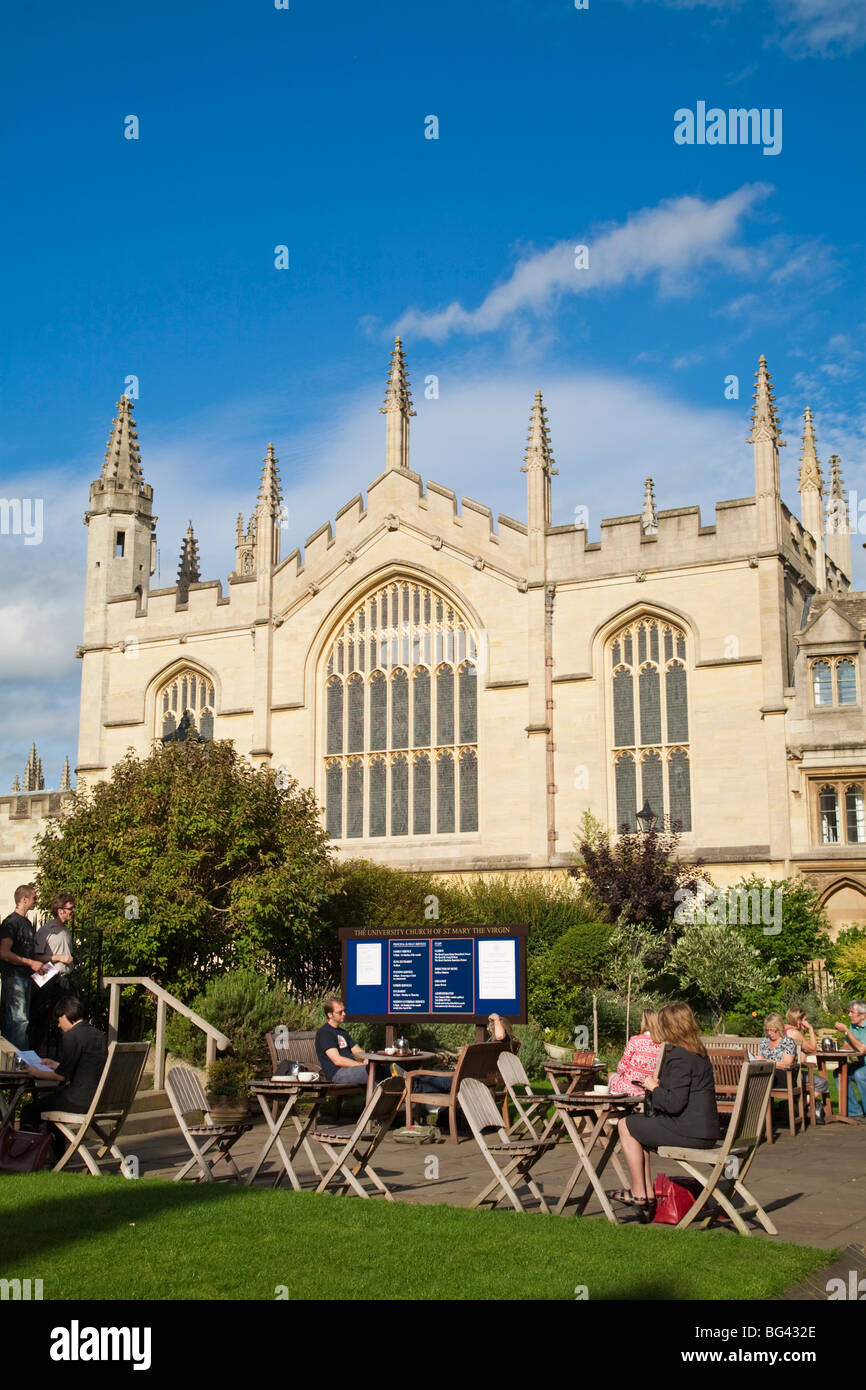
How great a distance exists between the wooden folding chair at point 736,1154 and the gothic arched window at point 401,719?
20234 mm

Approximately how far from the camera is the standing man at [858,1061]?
14609mm

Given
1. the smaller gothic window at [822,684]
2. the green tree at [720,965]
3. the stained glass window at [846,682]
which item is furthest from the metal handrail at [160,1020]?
the stained glass window at [846,682]

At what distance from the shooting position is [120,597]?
33.9m

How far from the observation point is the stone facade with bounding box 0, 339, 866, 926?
2573 centimetres

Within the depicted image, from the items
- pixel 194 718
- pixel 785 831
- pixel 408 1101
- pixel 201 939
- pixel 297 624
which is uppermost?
pixel 297 624

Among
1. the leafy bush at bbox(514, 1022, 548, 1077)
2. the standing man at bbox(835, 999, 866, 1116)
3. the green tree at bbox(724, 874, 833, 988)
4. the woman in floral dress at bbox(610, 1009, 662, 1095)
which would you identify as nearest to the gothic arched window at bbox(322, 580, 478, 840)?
the green tree at bbox(724, 874, 833, 988)

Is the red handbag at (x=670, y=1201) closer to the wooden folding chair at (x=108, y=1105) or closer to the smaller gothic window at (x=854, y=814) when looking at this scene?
the wooden folding chair at (x=108, y=1105)

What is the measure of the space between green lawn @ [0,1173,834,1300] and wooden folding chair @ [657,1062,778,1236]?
400 mm

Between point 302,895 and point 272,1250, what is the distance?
A: 13.6 m

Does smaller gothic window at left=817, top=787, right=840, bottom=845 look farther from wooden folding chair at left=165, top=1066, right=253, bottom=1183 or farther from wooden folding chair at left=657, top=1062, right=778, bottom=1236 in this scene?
wooden folding chair at left=165, top=1066, right=253, bottom=1183

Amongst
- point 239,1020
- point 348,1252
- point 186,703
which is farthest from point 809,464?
point 348,1252

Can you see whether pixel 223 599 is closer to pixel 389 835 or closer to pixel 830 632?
pixel 389 835

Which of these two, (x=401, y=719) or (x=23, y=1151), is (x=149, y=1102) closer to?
(x=23, y=1151)

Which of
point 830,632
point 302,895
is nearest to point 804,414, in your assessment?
point 830,632
